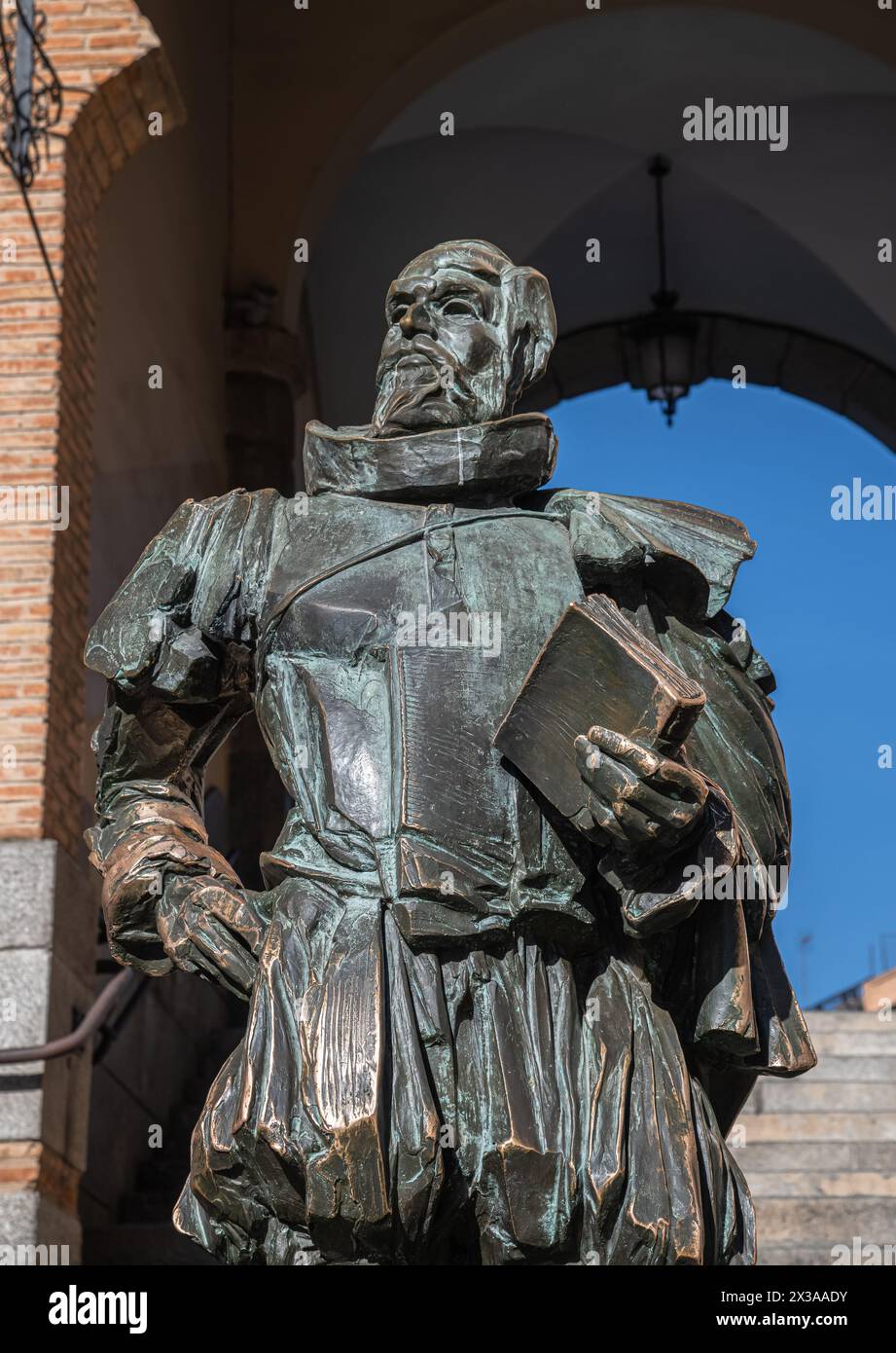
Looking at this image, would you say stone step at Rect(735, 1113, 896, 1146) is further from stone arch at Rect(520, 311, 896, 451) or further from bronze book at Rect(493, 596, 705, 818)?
stone arch at Rect(520, 311, 896, 451)

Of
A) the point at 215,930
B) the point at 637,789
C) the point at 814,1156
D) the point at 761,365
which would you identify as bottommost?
the point at 814,1156

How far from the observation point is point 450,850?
2.64m

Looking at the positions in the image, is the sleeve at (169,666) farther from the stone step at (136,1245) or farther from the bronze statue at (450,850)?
the stone step at (136,1245)

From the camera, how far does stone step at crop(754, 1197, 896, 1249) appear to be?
7.93 metres

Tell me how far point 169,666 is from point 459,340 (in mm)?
594

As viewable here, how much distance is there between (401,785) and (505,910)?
20cm

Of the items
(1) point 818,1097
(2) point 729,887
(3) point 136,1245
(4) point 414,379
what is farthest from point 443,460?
(1) point 818,1097

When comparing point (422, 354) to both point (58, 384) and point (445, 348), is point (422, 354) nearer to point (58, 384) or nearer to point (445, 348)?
point (445, 348)

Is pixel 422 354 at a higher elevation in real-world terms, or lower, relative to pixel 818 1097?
higher

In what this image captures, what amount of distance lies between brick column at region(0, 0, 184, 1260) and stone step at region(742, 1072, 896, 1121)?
2989 mm

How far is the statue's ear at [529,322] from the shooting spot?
10.1ft

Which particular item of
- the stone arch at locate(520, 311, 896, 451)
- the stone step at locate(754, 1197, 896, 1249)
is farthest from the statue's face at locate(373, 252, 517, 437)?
the stone arch at locate(520, 311, 896, 451)

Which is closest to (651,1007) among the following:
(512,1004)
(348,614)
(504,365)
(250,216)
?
(512,1004)

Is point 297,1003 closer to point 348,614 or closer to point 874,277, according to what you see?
point 348,614
